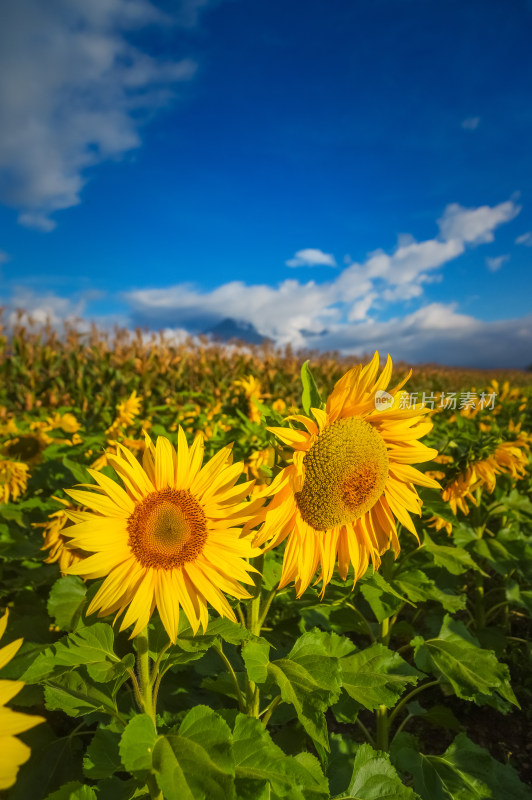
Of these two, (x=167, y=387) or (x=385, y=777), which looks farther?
(x=167, y=387)

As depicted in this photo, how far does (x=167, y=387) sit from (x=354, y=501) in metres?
9.79

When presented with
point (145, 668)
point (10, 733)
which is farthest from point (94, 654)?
point (10, 733)

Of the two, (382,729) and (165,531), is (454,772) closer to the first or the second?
(382,729)

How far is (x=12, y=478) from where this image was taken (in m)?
3.04

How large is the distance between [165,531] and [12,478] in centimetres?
222

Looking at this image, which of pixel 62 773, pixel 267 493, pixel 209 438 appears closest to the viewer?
pixel 267 493

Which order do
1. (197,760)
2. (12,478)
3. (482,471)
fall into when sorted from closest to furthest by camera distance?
(197,760)
(482,471)
(12,478)

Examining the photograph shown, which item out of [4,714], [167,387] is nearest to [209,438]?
[4,714]

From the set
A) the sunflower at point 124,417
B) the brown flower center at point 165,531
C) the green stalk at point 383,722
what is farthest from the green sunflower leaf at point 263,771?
the sunflower at point 124,417

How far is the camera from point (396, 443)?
58.7 inches

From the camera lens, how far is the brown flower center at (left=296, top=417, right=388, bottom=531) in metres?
1.29

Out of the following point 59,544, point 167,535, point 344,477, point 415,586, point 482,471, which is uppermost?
point 344,477

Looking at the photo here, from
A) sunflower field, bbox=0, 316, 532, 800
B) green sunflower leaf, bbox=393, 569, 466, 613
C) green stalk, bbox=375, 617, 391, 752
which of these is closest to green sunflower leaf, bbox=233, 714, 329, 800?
sunflower field, bbox=0, 316, 532, 800

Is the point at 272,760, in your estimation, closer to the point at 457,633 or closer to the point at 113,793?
the point at 113,793
